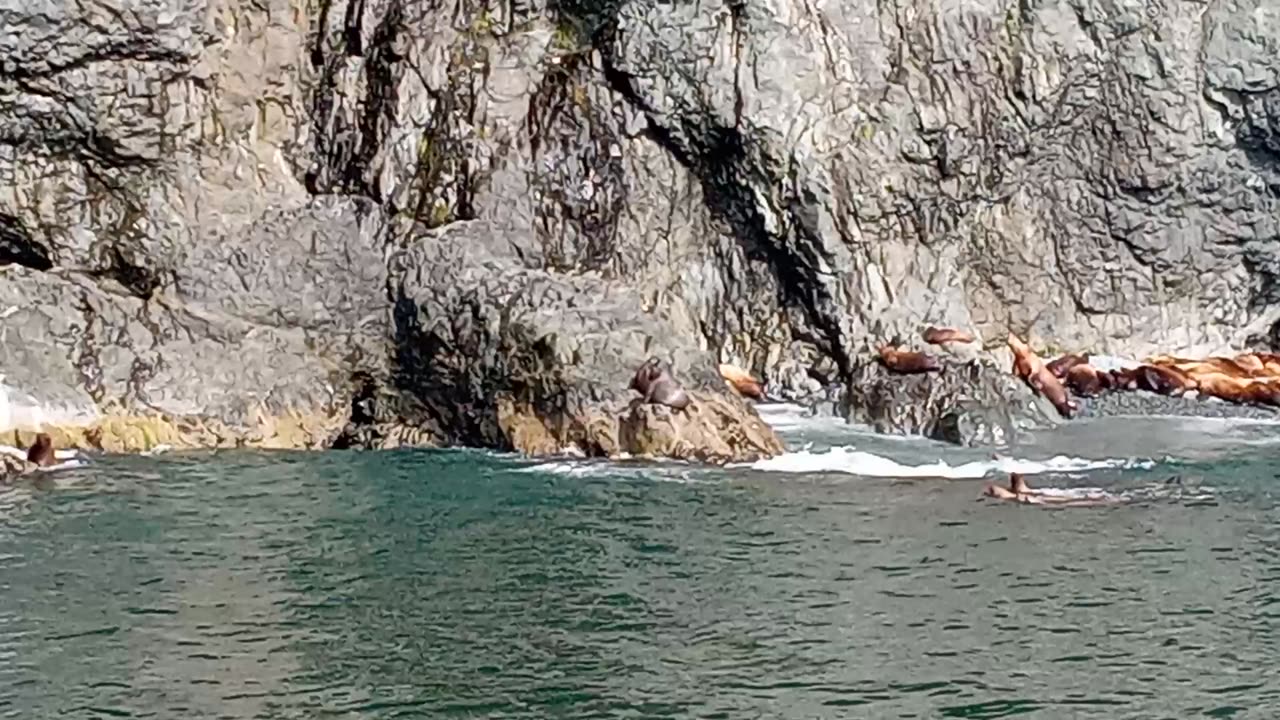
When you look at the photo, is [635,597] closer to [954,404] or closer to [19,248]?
[954,404]

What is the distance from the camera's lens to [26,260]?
1677 inches

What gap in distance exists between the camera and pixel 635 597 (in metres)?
23.2

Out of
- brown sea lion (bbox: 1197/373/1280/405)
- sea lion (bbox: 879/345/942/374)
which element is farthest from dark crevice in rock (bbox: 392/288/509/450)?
brown sea lion (bbox: 1197/373/1280/405)

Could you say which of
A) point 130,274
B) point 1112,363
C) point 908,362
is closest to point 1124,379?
point 1112,363

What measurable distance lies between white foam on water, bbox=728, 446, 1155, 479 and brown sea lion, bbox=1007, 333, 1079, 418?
→ 588 centimetres

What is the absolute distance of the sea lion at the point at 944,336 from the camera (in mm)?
43719

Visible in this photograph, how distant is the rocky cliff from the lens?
3862cm

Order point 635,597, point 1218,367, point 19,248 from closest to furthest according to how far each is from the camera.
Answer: point 635,597 < point 19,248 < point 1218,367

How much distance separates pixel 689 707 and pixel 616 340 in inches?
776

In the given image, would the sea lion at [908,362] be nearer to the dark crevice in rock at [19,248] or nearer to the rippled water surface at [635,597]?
the rippled water surface at [635,597]

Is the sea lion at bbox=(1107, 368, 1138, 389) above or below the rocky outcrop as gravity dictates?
above

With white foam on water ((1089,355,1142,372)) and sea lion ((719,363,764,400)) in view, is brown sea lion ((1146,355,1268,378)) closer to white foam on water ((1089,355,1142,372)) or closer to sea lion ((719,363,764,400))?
white foam on water ((1089,355,1142,372))

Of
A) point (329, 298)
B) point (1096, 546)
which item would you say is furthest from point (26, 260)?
point (1096, 546)

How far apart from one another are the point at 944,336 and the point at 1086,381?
368 cm
